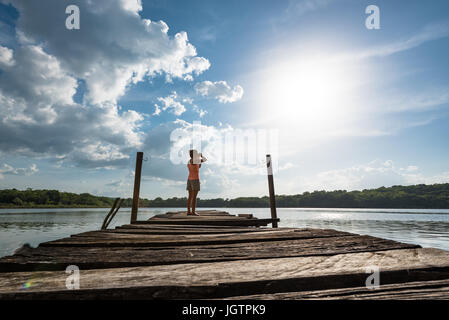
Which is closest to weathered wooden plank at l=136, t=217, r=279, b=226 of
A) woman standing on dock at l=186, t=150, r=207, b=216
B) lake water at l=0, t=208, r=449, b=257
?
woman standing on dock at l=186, t=150, r=207, b=216

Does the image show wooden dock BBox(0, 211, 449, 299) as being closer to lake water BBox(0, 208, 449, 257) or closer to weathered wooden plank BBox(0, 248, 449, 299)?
weathered wooden plank BBox(0, 248, 449, 299)

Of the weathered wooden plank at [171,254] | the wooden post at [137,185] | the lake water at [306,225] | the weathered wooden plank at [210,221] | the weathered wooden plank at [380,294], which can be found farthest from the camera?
the lake water at [306,225]

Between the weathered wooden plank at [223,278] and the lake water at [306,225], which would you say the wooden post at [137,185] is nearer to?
the lake water at [306,225]

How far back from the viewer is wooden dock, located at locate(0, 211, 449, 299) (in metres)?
1.18

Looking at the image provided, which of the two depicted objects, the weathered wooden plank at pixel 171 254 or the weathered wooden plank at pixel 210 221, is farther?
the weathered wooden plank at pixel 210 221

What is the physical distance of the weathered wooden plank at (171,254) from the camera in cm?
168

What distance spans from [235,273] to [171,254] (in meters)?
0.77

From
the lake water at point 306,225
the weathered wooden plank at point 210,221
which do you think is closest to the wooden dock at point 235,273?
the weathered wooden plank at point 210,221

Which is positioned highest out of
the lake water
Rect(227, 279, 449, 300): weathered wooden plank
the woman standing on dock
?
the woman standing on dock

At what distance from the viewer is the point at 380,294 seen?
1148mm
